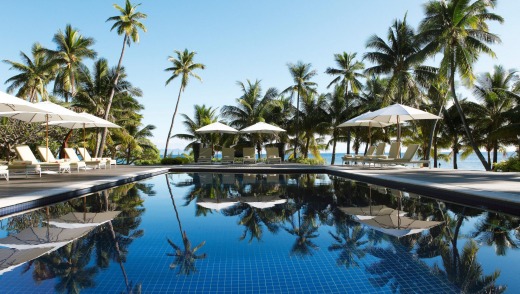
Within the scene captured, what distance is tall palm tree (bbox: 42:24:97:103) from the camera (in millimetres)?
22125

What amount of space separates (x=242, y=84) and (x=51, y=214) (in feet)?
67.6

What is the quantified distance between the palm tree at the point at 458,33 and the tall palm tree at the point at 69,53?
66.4ft

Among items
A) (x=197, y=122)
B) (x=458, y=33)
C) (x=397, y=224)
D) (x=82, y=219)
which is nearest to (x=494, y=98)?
(x=458, y=33)

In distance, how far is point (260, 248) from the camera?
418 centimetres

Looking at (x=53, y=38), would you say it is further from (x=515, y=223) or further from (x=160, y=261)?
(x=515, y=223)

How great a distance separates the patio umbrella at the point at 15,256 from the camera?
3.40 metres

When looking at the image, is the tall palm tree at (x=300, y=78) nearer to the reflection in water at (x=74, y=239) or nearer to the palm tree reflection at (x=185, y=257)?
the reflection in water at (x=74, y=239)

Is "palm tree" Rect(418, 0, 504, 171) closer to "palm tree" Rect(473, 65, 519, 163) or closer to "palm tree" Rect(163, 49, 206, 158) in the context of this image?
"palm tree" Rect(473, 65, 519, 163)

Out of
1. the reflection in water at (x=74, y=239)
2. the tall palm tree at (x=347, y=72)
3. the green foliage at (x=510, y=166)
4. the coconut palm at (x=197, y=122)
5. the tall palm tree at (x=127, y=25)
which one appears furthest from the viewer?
the coconut palm at (x=197, y=122)

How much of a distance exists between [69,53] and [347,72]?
18295 mm

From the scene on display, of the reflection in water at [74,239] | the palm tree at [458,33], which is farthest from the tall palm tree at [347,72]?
the reflection in water at [74,239]

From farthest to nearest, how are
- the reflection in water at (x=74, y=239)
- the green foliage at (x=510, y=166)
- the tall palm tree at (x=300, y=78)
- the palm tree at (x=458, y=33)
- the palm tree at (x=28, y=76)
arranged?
the palm tree at (x=28, y=76) < the tall palm tree at (x=300, y=78) < the palm tree at (x=458, y=33) < the green foliage at (x=510, y=166) < the reflection in water at (x=74, y=239)

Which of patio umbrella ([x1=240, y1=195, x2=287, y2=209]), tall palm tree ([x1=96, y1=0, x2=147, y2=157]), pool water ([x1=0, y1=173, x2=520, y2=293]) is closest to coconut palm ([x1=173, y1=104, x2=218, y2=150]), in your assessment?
tall palm tree ([x1=96, y1=0, x2=147, y2=157])

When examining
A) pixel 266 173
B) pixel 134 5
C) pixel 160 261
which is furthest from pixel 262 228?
pixel 134 5
